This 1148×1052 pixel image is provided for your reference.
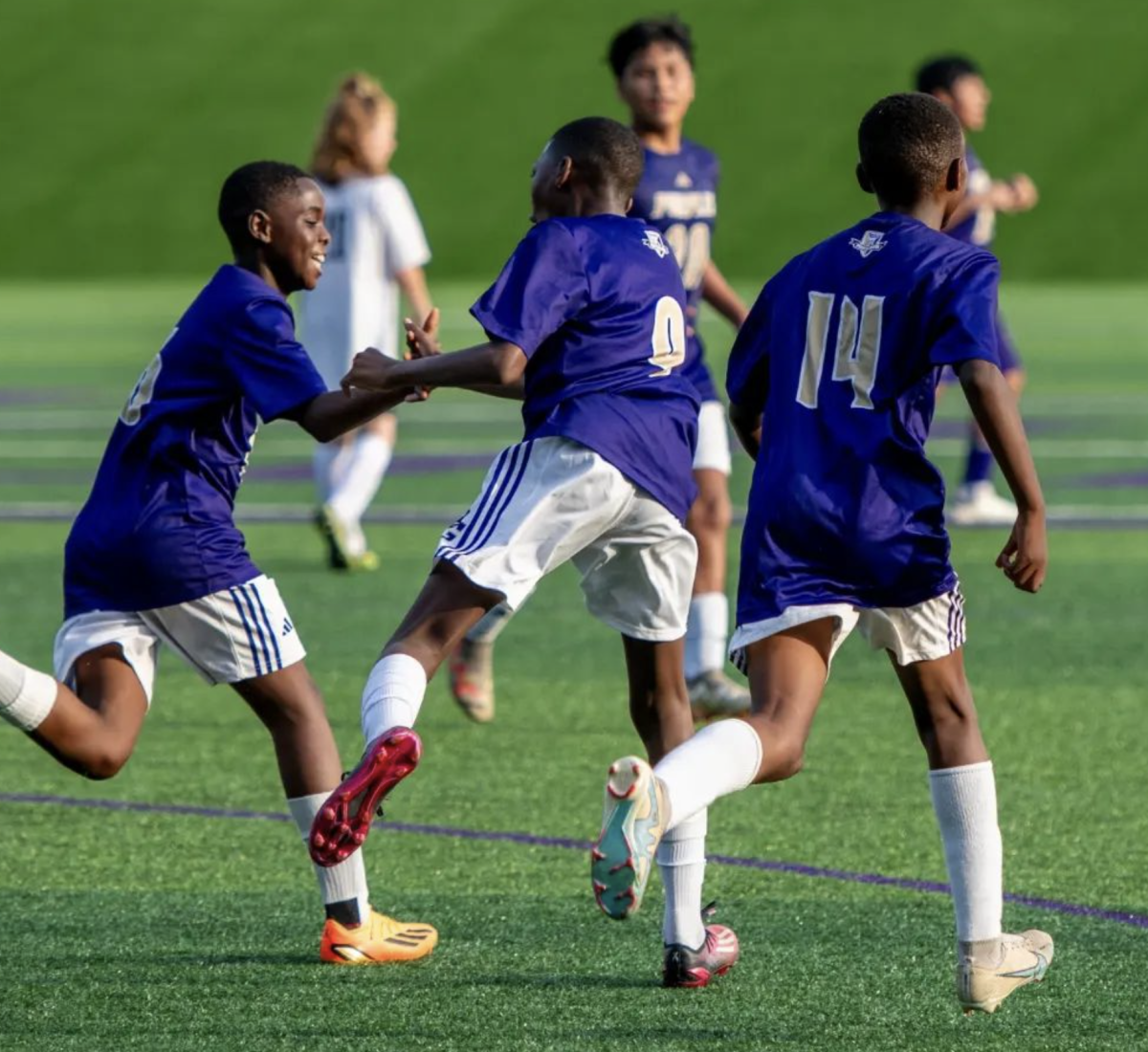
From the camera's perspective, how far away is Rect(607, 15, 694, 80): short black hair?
28.4ft

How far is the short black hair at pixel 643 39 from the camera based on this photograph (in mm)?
8648

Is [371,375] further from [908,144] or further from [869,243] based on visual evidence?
[908,144]

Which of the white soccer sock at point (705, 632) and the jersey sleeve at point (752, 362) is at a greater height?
the jersey sleeve at point (752, 362)

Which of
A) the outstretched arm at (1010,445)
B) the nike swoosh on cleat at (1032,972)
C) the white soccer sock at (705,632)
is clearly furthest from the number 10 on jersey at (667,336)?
the white soccer sock at (705,632)

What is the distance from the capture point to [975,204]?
13484 mm

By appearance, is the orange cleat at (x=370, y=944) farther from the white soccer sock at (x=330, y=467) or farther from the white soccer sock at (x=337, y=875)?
the white soccer sock at (x=330, y=467)

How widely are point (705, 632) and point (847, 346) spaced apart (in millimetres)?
3831

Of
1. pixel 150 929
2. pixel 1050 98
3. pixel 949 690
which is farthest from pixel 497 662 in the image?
pixel 1050 98

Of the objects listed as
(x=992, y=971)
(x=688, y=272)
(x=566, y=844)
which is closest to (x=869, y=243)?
(x=992, y=971)

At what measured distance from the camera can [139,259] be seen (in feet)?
183

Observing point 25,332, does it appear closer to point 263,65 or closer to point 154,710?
point 154,710

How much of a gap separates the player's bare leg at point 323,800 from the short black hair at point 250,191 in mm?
1028

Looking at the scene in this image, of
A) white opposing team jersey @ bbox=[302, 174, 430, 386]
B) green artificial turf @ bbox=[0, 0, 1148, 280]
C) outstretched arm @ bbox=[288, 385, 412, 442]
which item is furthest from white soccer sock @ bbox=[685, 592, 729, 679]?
green artificial turf @ bbox=[0, 0, 1148, 280]

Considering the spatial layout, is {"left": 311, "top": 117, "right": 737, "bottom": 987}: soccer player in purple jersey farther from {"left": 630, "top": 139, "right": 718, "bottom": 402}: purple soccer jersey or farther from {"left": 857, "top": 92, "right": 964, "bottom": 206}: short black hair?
{"left": 630, "top": 139, "right": 718, "bottom": 402}: purple soccer jersey
